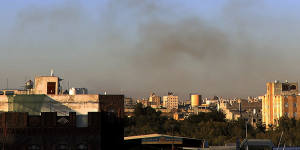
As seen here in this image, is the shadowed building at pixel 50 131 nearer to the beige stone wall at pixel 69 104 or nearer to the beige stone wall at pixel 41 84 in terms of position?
the beige stone wall at pixel 69 104

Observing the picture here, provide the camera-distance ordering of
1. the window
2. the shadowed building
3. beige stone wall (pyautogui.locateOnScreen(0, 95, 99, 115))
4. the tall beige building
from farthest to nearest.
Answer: the tall beige building
the window
beige stone wall (pyautogui.locateOnScreen(0, 95, 99, 115))
the shadowed building

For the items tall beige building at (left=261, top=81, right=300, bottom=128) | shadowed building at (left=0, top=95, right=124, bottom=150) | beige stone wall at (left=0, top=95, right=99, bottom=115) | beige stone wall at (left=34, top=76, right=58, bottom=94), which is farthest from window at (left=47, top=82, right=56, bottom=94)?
tall beige building at (left=261, top=81, right=300, bottom=128)

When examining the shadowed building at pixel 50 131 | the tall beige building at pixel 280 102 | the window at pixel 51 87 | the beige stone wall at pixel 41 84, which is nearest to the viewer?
the shadowed building at pixel 50 131

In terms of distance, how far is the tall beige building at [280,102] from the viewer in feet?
565

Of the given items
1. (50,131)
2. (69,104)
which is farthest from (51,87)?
(50,131)

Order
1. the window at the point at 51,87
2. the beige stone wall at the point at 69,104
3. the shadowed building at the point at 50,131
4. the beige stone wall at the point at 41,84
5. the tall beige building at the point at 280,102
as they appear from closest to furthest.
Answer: the shadowed building at the point at 50,131
the beige stone wall at the point at 69,104
the beige stone wall at the point at 41,84
the window at the point at 51,87
the tall beige building at the point at 280,102

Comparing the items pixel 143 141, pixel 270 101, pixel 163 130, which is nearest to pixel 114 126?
pixel 143 141

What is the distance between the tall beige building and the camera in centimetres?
17225

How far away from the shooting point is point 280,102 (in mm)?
173000

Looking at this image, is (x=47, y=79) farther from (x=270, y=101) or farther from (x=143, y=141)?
(x=270, y=101)

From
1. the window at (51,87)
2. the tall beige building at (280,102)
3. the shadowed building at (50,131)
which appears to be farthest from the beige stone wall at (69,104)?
the tall beige building at (280,102)

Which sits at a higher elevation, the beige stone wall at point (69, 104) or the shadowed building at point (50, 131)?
the beige stone wall at point (69, 104)

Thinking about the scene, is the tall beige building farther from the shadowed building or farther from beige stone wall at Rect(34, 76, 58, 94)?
the shadowed building

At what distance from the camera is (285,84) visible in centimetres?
18250
